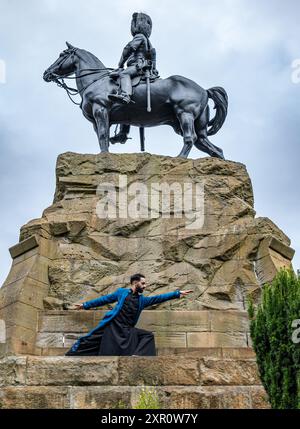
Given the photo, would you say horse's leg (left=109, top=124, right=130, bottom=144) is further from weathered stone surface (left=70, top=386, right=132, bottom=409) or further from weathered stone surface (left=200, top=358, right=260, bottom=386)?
weathered stone surface (left=70, top=386, right=132, bottom=409)

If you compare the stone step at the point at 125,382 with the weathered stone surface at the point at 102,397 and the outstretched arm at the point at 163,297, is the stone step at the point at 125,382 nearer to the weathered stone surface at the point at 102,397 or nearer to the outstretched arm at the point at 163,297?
the weathered stone surface at the point at 102,397

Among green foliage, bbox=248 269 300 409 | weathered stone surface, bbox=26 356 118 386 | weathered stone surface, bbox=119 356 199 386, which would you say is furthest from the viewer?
weathered stone surface, bbox=26 356 118 386

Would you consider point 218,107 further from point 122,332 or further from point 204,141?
point 122,332

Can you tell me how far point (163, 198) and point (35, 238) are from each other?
2.88 metres

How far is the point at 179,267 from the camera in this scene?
659 inches

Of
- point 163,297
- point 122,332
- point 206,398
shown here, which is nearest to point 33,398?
point 122,332

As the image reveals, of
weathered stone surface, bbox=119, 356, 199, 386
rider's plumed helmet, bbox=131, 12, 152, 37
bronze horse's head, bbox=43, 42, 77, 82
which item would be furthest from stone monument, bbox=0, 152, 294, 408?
rider's plumed helmet, bbox=131, 12, 152, 37

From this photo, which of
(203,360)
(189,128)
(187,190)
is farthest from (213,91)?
(203,360)

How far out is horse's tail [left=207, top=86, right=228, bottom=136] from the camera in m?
20.9

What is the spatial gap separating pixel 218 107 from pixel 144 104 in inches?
91.5

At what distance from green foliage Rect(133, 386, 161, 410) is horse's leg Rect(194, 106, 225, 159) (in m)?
8.80

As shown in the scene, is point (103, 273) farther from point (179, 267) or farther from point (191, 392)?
point (191, 392)

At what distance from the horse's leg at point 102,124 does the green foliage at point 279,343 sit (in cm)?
813
